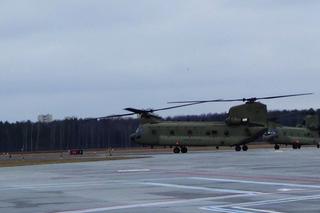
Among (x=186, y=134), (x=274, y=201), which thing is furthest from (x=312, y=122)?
(x=274, y=201)

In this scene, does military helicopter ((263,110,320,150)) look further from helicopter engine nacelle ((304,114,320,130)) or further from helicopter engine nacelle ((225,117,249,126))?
helicopter engine nacelle ((225,117,249,126))

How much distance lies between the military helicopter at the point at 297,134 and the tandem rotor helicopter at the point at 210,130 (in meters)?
13.1

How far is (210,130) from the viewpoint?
61.9 meters

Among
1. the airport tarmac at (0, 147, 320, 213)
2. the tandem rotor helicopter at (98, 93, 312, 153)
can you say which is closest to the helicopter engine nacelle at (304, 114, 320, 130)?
the tandem rotor helicopter at (98, 93, 312, 153)

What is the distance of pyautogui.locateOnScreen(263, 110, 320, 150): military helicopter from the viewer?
75562 millimetres

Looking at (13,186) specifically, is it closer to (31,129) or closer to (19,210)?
(19,210)

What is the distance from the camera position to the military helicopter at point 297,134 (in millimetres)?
75562

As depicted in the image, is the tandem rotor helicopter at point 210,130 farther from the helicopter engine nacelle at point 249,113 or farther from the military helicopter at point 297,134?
the military helicopter at point 297,134

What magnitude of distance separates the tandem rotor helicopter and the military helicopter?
13.1 m

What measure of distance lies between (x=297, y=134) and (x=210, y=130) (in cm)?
1955

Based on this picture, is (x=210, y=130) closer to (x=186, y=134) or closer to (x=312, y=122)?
(x=186, y=134)

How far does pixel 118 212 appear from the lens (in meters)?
13.1

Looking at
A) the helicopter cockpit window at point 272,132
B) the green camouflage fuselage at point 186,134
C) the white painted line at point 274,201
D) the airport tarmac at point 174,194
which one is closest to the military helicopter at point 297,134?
the helicopter cockpit window at point 272,132

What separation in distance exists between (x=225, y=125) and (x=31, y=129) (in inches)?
4300
